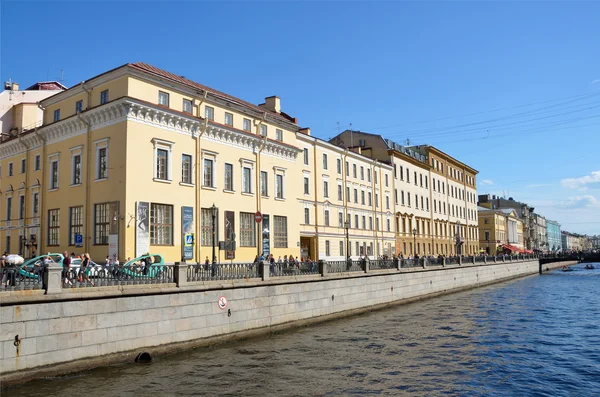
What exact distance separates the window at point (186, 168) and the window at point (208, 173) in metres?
1.09

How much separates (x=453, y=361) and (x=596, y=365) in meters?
4.60

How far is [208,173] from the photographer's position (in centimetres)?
3173

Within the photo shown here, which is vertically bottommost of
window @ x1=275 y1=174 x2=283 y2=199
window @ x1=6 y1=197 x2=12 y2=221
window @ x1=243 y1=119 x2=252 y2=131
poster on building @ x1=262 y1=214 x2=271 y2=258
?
poster on building @ x1=262 y1=214 x2=271 y2=258

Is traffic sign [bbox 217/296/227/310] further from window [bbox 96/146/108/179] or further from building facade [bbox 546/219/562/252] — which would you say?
building facade [bbox 546/219/562/252]

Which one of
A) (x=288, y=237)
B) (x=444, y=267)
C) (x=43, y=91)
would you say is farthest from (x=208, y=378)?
(x=43, y=91)

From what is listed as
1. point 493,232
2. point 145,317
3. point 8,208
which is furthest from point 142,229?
point 493,232

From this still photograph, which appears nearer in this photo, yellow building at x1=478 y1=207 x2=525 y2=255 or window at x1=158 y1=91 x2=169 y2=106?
window at x1=158 y1=91 x2=169 y2=106

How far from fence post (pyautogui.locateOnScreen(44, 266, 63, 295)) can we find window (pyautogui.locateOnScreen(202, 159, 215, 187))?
53.8 ft

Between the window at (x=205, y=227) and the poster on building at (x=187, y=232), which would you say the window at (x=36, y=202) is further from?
the window at (x=205, y=227)

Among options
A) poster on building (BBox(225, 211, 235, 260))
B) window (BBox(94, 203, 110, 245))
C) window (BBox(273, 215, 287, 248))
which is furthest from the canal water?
window (BBox(94, 203, 110, 245))

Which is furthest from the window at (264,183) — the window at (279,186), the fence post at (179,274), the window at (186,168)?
the fence post at (179,274)

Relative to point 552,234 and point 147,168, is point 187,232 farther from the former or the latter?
point 552,234

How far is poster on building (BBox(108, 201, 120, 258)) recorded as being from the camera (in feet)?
87.3

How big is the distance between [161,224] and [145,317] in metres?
11.6
